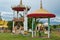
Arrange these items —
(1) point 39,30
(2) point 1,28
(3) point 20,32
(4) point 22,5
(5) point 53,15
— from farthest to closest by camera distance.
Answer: (2) point 1,28, (4) point 22,5, (3) point 20,32, (1) point 39,30, (5) point 53,15

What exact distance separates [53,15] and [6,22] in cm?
2103

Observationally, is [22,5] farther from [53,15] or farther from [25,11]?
[53,15]

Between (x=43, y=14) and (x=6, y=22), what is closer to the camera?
(x=43, y=14)

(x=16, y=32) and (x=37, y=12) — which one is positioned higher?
(x=37, y=12)

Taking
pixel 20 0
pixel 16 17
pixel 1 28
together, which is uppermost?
pixel 20 0

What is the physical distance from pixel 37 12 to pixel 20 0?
304 inches

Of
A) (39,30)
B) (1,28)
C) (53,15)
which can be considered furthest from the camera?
(1,28)

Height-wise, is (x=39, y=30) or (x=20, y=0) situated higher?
(x=20, y=0)

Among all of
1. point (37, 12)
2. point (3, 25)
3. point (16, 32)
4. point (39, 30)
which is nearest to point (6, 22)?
point (3, 25)

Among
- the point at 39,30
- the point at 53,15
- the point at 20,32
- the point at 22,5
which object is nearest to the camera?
the point at 53,15

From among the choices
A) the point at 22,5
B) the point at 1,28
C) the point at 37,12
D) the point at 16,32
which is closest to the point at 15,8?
the point at 22,5

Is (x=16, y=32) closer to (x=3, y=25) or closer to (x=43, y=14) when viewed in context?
(x=43, y=14)

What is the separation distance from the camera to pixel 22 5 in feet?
79.1

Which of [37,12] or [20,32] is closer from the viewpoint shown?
[37,12]
